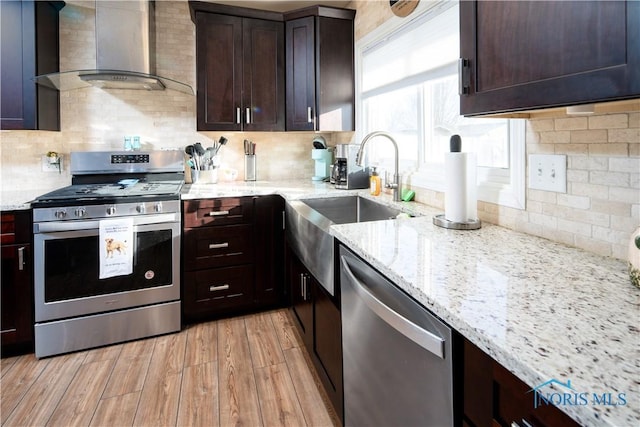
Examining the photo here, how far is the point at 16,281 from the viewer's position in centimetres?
206

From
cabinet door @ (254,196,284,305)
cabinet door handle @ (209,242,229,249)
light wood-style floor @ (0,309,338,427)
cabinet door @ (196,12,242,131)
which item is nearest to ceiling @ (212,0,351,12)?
cabinet door @ (196,12,242,131)

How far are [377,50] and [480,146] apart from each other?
1372mm

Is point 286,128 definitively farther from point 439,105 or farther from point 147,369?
point 147,369

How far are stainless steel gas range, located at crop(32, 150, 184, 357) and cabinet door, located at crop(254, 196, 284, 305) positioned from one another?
0.56 meters

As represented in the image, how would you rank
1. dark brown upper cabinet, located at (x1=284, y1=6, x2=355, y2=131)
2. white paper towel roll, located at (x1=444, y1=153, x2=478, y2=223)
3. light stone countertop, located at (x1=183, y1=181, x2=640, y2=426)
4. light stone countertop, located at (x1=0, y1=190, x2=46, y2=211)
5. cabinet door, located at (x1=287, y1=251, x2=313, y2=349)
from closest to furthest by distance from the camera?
light stone countertop, located at (x1=183, y1=181, x2=640, y2=426) → white paper towel roll, located at (x1=444, y1=153, x2=478, y2=223) → cabinet door, located at (x1=287, y1=251, x2=313, y2=349) → light stone countertop, located at (x1=0, y1=190, x2=46, y2=211) → dark brown upper cabinet, located at (x1=284, y1=6, x2=355, y2=131)

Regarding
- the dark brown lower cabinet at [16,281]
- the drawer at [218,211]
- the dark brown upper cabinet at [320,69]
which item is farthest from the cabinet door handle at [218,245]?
the dark brown upper cabinet at [320,69]

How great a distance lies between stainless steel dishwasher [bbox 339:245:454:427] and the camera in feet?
2.58

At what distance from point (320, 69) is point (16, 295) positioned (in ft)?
8.44

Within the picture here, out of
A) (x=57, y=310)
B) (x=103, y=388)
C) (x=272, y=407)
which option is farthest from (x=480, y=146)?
(x=57, y=310)

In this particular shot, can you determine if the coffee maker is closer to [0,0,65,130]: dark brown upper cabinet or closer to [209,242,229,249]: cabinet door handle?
[209,242,229,249]: cabinet door handle

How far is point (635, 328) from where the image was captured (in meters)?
0.62

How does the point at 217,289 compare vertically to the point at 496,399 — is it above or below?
below

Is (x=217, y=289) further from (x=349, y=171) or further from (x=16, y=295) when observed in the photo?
(x=349, y=171)

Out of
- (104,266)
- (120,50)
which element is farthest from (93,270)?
(120,50)
